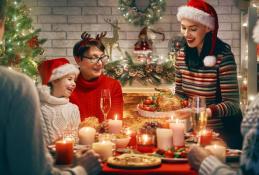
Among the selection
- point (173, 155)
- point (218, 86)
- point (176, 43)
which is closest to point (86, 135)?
point (173, 155)

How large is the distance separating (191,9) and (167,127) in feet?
5.09

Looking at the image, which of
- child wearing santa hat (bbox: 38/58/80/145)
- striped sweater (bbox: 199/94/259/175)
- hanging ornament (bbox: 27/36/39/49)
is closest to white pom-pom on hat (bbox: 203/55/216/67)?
child wearing santa hat (bbox: 38/58/80/145)

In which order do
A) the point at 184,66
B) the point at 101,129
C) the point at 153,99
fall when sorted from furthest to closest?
the point at 184,66
the point at 153,99
the point at 101,129

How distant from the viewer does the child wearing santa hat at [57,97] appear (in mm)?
3682

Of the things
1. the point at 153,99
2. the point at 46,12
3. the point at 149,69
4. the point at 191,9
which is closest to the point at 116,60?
the point at 149,69

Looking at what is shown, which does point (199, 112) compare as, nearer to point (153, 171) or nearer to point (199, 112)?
point (199, 112)

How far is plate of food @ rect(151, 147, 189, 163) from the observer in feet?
8.12

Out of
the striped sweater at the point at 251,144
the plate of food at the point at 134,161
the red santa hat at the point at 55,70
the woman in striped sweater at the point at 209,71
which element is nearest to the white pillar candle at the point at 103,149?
the plate of food at the point at 134,161

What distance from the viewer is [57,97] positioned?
3.82 metres

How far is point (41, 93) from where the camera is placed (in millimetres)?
3703

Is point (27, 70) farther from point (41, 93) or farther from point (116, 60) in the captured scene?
point (41, 93)

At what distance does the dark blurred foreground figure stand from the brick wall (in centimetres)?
524

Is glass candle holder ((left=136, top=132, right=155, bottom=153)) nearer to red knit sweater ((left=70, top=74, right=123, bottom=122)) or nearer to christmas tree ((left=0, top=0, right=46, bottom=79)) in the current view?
red knit sweater ((left=70, top=74, right=123, bottom=122))

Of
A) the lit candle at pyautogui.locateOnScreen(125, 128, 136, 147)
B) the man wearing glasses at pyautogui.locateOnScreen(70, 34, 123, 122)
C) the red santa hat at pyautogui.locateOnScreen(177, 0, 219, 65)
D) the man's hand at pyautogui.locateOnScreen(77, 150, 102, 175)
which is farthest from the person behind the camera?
the man wearing glasses at pyautogui.locateOnScreen(70, 34, 123, 122)
